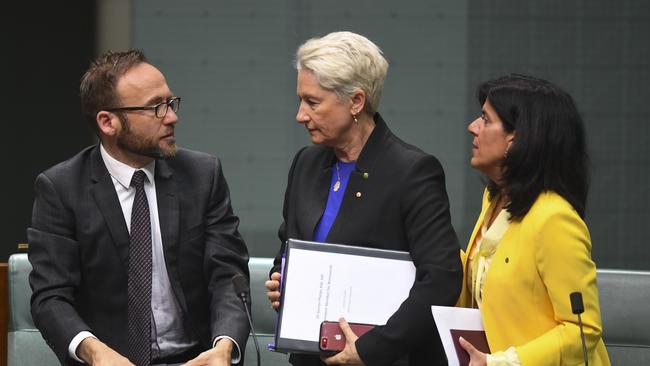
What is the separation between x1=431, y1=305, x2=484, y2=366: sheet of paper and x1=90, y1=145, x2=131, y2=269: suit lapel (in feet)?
3.62

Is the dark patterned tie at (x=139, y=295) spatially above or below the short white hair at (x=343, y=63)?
below

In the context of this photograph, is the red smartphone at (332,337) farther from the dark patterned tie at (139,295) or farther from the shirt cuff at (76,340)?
the shirt cuff at (76,340)

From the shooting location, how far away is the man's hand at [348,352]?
3486 millimetres

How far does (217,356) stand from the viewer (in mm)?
3674

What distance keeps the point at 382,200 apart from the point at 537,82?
606 millimetres

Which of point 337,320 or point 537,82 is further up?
point 537,82

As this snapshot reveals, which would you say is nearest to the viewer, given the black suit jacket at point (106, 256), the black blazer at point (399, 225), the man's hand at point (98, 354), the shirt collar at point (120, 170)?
the black blazer at point (399, 225)

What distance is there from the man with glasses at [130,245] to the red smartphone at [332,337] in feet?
1.32

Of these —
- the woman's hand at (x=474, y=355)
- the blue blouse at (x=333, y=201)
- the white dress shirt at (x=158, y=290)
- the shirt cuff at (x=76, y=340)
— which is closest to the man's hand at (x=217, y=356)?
the white dress shirt at (x=158, y=290)

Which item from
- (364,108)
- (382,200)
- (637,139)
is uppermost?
(364,108)

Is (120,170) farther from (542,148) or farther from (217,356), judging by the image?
(542,148)

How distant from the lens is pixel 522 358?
332cm

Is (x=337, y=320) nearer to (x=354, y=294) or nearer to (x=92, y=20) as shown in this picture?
(x=354, y=294)

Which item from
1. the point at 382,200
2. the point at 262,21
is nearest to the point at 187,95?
the point at 262,21
